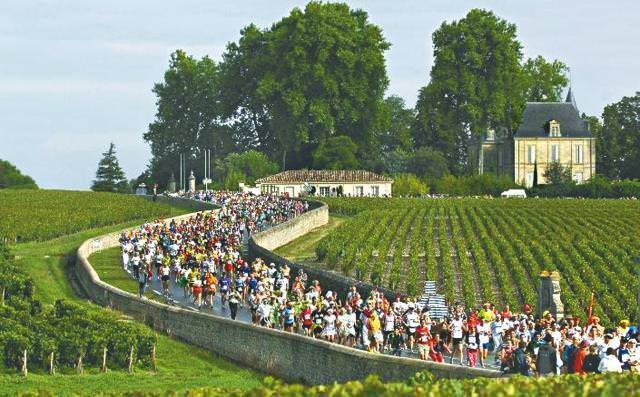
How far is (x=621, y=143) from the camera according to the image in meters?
139

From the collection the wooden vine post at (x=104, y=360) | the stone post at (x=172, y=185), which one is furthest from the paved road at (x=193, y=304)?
the stone post at (x=172, y=185)

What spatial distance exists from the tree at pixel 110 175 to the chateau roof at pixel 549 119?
160ft

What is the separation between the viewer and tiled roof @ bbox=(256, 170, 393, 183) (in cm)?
12388

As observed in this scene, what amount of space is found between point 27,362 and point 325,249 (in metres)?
30.7

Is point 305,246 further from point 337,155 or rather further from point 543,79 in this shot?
point 543,79

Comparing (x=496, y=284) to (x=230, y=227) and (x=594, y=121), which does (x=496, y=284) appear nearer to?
(x=230, y=227)

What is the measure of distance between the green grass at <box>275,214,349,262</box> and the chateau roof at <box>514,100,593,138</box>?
45.8 m

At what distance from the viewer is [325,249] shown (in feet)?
212

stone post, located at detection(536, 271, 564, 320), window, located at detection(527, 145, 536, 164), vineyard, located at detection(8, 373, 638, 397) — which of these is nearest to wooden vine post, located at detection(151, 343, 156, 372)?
stone post, located at detection(536, 271, 564, 320)

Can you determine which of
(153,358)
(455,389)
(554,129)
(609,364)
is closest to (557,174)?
(554,129)

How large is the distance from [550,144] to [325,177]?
65.3ft

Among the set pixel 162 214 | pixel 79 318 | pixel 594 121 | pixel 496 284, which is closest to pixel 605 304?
pixel 496 284

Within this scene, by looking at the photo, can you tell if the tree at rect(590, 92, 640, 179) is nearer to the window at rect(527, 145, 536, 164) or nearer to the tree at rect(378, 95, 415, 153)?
the window at rect(527, 145, 536, 164)

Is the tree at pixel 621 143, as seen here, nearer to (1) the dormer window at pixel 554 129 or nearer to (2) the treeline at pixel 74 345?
(1) the dormer window at pixel 554 129
